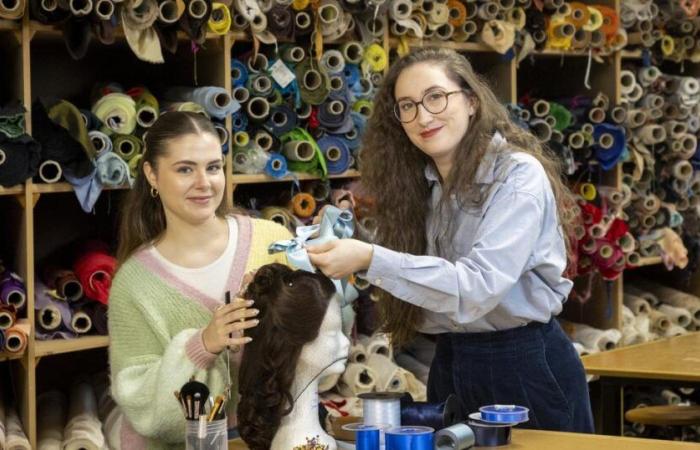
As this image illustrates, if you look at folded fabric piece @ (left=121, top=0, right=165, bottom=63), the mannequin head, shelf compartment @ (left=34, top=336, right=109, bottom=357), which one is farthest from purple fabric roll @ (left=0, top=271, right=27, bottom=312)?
the mannequin head

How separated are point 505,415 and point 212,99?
1.69m

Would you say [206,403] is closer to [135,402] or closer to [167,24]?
[135,402]

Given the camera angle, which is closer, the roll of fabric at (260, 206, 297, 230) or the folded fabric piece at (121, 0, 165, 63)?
the folded fabric piece at (121, 0, 165, 63)

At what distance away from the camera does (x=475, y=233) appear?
280 centimetres

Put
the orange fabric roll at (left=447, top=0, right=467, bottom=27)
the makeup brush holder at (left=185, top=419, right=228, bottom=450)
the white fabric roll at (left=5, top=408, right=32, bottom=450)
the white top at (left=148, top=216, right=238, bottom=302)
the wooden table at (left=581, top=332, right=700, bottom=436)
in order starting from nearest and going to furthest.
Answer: the makeup brush holder at (left=185, top=419, right=228, bottom=450) → the white top at (left=148, top=216, right=238, bottom=302) → the white fabric roll at (left=5, top=408, right=32, bottom=450) → the wooden table at (left=581, top=332, right=700, bottom=436) → the orange fabric roll at (left=447, top=0, right=467, bottom=27)

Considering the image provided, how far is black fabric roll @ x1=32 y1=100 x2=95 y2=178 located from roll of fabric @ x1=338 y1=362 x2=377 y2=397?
1.19m

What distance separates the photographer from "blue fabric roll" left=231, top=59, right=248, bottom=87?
3.95 metres

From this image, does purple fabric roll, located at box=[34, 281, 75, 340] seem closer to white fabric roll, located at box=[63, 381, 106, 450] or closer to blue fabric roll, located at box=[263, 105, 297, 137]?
white fabric roll, located at box=[63, 381, 106, 450]

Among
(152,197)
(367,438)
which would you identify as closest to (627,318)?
(152,197)

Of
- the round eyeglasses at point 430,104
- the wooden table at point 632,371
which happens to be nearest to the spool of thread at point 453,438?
the round eyeglasses at point 430,104

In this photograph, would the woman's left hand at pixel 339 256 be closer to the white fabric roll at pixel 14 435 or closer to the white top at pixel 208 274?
the white top at pixel 208 274

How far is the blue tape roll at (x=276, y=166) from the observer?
4008 mm

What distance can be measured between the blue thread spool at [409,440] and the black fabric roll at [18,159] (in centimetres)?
159

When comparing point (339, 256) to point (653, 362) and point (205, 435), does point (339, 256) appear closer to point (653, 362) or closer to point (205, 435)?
point (205, 435)
